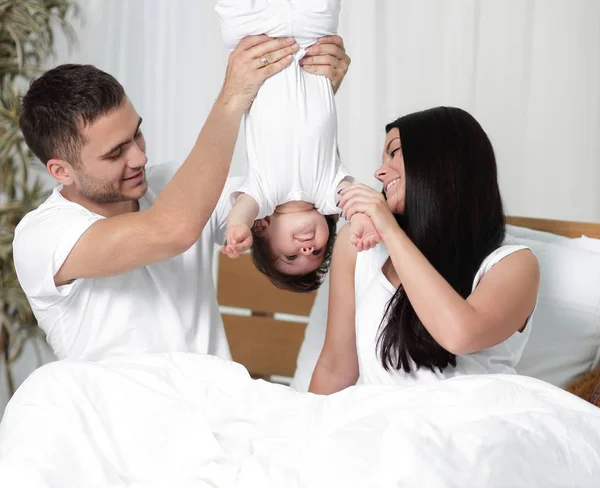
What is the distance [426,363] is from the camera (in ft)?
5.89

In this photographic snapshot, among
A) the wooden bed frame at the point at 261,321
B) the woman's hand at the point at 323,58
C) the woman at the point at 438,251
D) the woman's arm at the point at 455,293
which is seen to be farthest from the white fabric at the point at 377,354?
the wooden bed frame at the point at 261,321

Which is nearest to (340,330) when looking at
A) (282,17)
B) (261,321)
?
(282,17)

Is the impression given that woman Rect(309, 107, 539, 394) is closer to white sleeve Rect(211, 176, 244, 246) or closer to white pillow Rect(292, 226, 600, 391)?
white pillow Rect(292, 226, 600, 391)

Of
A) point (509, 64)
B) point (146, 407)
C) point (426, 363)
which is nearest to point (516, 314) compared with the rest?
point (426, 363)

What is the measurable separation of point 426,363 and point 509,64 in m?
1.24

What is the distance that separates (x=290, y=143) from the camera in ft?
5.81

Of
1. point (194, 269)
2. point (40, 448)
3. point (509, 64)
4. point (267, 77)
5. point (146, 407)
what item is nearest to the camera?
point (40, 448)

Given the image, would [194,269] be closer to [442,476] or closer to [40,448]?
[40,448]

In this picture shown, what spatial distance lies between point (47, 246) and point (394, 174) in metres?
0.78

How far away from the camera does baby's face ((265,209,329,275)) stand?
5.89 feet

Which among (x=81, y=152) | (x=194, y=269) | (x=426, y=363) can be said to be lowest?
(x=426, y=363)

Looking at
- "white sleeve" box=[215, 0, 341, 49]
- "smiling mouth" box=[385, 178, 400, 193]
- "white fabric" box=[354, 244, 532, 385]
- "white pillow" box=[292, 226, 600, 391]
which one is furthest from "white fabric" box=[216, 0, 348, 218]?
"white pillow" box=[292, 226, 600, 391]

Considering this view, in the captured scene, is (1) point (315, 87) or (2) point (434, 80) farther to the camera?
(2) point (434, 80)

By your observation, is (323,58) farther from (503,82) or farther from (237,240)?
(503,82)
